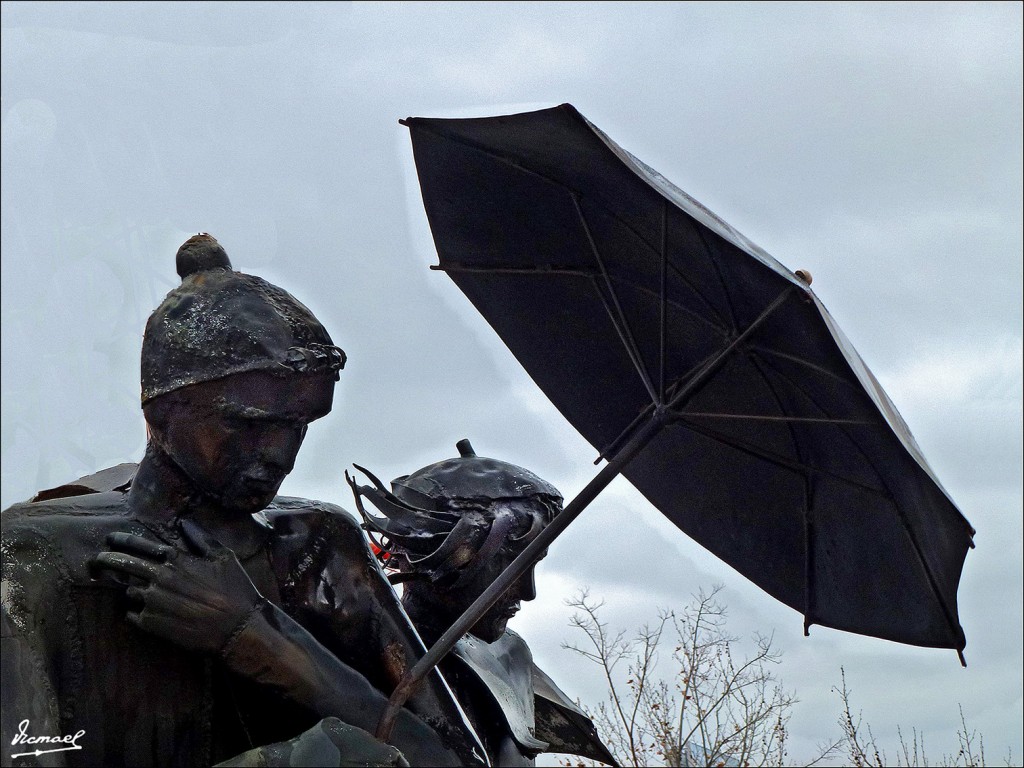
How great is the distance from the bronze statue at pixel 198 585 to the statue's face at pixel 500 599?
34.2 inches

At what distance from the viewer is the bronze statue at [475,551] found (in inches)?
189

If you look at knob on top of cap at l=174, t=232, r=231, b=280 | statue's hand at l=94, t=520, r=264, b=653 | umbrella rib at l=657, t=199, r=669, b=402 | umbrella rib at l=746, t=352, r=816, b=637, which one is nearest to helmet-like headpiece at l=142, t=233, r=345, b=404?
knob on top of cap at l=174, t=232, r=231, b=280

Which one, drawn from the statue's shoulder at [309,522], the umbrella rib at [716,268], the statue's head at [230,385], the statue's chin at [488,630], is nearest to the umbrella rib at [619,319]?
the umbrella rib at [716,268]

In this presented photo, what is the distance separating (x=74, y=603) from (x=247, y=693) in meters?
0.51

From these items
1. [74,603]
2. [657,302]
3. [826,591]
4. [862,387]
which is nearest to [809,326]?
[862,387]

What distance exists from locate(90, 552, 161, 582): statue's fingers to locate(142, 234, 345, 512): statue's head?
304 millimetres

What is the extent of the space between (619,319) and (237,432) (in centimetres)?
158

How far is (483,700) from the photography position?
4.39m

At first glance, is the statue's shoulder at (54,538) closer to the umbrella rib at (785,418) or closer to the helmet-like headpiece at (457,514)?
→ the helmet-like headpiece at (457,514)

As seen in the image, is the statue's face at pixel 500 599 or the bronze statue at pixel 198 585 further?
the statue's face at pixel 500 599

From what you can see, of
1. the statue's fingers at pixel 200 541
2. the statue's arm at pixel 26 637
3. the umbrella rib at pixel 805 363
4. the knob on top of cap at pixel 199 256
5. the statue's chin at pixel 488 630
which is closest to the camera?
the statue's arm at pixel 26 637

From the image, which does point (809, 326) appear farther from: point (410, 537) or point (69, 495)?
point (69, 495)

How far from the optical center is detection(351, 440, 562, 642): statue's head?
189 inches

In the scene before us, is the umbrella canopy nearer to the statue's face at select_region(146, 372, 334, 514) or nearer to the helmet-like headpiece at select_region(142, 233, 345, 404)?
the helmet-like headpiece at select_region(142, 233, 345, 404)
